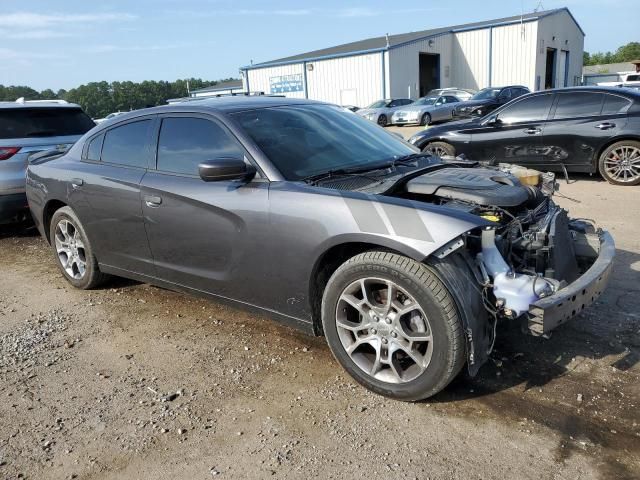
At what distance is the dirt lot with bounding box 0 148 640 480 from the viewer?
2566 mm

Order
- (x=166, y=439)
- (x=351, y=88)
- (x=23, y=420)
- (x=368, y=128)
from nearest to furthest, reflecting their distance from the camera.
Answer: (x=166, y=439) < (x=23, y=420) < (x=368, y=128) < (x=351, y=88)

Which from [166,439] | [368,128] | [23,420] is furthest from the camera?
[368,128]

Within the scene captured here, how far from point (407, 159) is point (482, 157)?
559 centimetres

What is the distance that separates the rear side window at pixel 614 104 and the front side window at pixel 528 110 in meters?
0.79

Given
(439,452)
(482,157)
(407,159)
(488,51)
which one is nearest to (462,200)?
(407,159)

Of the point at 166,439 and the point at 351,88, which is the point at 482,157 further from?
the point at 351,88

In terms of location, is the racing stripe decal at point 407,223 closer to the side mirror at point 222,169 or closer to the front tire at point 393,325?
the front tire at point 393,325

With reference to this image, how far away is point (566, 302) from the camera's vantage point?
8.99 ft

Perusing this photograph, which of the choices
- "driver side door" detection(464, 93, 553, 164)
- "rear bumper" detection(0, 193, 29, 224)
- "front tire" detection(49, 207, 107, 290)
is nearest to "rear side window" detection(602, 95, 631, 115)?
"driver side door" detection(464, 93, 553, 164)

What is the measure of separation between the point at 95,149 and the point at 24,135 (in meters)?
2.91

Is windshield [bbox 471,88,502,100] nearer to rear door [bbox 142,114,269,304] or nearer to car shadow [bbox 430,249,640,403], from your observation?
car shadow [bbox 430,249,640,403]

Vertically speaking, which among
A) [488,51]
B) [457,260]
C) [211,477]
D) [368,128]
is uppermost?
[488,51]

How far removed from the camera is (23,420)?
307cm

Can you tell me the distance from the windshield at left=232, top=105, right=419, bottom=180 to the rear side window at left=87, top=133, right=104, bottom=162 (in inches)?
62.6
